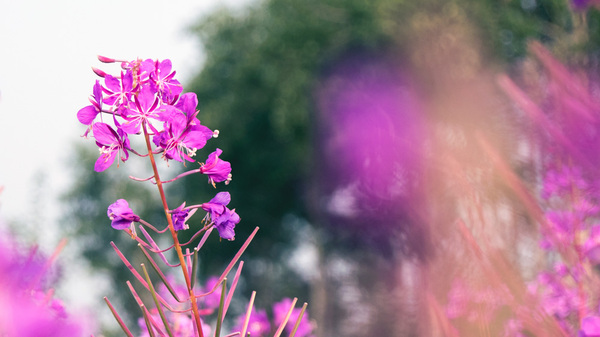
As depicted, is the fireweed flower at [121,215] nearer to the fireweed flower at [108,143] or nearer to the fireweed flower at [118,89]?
the fireweed flower at [108,143]

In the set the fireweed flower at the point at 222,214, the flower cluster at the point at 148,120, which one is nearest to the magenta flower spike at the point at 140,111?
the flower cluster at the point at 148,120

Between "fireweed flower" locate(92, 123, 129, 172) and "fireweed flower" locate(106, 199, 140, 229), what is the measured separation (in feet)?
0.31

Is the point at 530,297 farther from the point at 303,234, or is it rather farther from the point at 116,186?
the point at 116,186

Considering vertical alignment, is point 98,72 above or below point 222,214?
above

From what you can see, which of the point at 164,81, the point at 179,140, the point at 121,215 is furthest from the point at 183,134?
the point at 121,215

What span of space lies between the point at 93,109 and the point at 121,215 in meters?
0.25

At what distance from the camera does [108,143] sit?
144 cm

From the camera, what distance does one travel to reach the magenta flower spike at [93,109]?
4.62 ft

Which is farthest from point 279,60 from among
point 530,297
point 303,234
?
point 530,297

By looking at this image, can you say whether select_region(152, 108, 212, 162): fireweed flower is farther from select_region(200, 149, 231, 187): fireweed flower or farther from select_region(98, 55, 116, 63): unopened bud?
select_region(98, 55, 116, 63): unopened bud

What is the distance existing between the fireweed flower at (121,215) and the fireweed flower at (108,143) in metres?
0.09

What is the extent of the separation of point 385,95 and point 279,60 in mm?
4039

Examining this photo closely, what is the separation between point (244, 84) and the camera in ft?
79.4

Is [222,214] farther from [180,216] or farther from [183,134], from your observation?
[183,134]
